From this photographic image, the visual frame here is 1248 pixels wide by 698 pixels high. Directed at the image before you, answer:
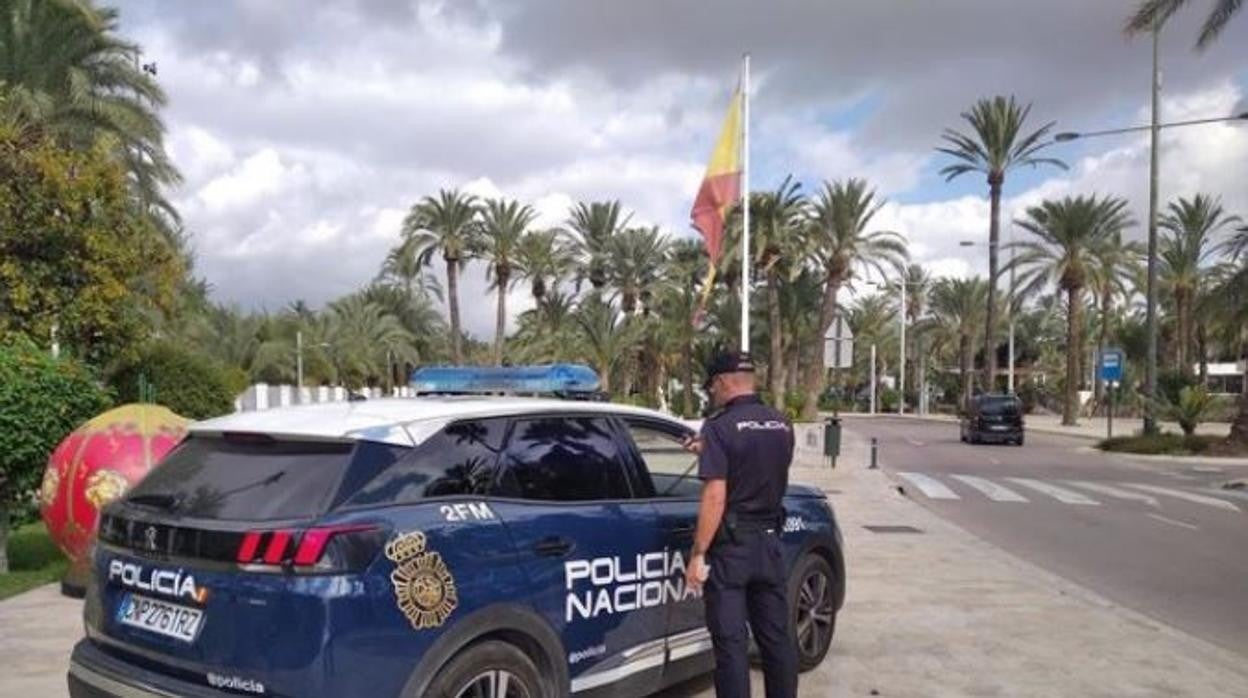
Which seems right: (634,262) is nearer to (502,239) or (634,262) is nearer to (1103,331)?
(502,239)

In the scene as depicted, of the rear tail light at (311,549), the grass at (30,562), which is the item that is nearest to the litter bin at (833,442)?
the grass at (30,562)

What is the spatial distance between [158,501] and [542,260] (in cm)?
4980

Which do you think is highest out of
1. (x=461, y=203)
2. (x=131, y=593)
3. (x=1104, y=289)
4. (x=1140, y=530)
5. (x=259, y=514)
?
(x=461, y=203)

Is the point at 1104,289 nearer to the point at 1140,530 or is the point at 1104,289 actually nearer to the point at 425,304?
the point at 1140,530

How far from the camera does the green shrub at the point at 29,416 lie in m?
8.77

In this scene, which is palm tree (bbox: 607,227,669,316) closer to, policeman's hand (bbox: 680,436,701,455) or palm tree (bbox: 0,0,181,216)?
palm tree (bbox: 0,0,181,216)

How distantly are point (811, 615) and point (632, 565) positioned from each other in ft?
6.11

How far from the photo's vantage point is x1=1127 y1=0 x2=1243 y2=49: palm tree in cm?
2391

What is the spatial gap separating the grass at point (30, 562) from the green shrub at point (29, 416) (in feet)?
1.05

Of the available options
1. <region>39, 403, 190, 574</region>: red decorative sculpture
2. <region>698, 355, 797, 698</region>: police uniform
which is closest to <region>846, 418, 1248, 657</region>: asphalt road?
<region>698, 355, 797, 698</region>: police uniform

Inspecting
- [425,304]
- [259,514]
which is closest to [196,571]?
[259,514]

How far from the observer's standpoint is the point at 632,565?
16.5 ft

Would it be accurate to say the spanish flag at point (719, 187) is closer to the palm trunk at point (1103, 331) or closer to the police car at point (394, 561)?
the police car at point (394, 561)

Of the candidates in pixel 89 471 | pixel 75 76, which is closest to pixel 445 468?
pixel 89 471
